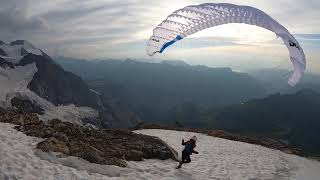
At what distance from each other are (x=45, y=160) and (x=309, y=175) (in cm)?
1598

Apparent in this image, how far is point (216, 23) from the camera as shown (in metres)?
20.3

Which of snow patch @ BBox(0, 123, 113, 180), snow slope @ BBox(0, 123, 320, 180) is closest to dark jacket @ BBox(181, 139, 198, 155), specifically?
snow slope @ BBox(0, 123, 320, 180)

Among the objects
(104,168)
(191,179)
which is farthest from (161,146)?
(104,168)

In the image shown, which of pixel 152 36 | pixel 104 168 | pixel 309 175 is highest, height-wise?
pixel 152 36

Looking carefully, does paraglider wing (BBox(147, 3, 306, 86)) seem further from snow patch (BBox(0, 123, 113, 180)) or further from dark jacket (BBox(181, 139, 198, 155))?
snow patch (BBox(0, 123, 113, 180))

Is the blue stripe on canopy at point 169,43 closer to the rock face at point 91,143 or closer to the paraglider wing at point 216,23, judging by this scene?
the paraglider wing at point 216,23

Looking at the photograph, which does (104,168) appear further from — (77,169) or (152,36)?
(152,36)

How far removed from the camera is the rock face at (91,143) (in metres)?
17.8

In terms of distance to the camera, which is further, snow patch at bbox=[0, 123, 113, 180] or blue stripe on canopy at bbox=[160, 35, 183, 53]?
Result: blue stripe on canopy at bbox=[160, 35, 183, 53]

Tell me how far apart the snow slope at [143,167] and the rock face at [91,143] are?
57cm

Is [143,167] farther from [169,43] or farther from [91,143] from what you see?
[169,43]

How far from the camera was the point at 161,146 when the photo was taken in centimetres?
2223

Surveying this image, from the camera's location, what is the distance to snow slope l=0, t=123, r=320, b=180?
49.8ft

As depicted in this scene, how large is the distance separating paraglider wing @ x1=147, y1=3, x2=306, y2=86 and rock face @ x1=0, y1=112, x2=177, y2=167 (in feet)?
17.2
